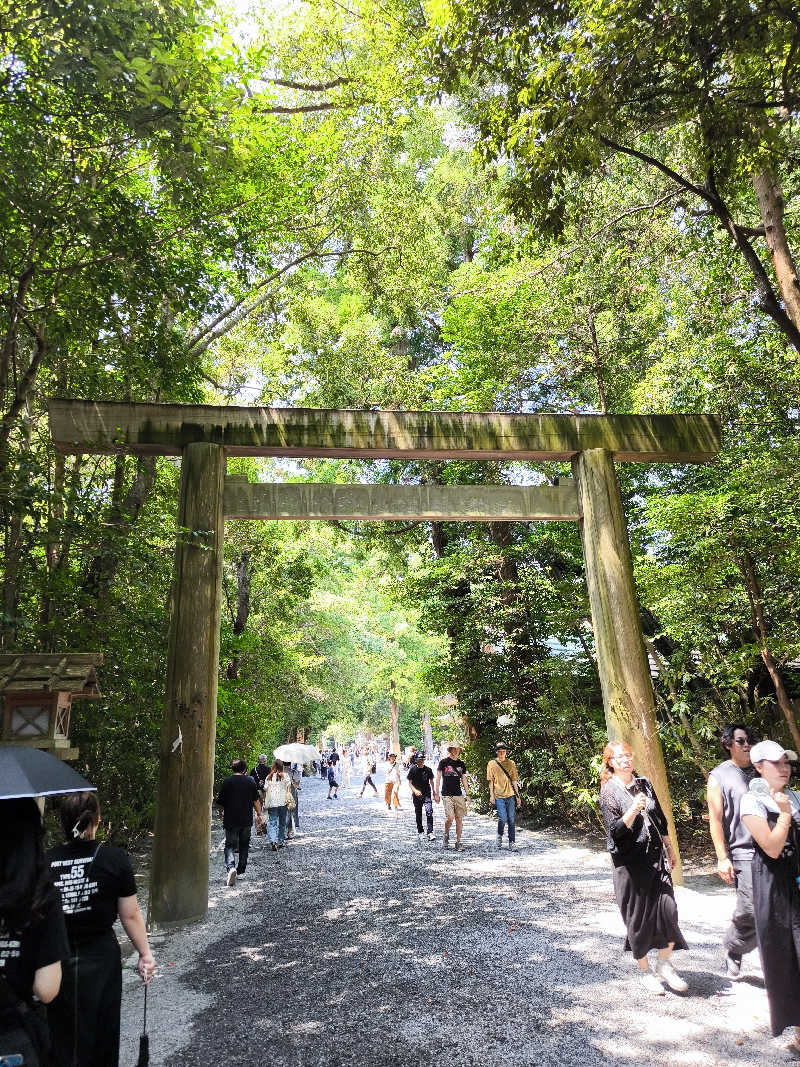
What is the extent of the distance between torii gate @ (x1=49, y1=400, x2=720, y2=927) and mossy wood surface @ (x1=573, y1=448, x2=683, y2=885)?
1cm

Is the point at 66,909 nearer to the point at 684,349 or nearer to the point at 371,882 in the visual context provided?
the point at 371,882

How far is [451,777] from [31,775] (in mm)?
8222

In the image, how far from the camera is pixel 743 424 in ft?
29.1

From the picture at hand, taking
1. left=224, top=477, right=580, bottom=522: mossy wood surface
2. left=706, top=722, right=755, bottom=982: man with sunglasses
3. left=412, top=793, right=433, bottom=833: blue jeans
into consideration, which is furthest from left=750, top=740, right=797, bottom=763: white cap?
left=412, top=793, right=433, bottom=833: blue jeans

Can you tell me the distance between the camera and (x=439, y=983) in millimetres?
4219

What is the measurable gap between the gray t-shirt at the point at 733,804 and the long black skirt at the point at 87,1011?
3.55 metres

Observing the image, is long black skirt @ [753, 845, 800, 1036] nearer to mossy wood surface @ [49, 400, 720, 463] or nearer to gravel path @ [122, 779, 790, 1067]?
gravel path @ [122, 779, 790, 1067]

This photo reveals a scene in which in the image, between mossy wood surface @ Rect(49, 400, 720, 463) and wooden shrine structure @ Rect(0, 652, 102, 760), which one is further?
mossy wood surface @ Rect(49, 400, 720, 463)

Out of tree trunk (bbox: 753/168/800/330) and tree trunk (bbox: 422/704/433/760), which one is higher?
tree trunk (bbox: 753/168/800/330)

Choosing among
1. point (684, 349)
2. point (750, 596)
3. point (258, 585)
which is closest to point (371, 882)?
point (750, 596)

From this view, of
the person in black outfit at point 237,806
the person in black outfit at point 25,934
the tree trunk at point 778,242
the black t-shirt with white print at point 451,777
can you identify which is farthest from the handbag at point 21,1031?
the black t-shirt with white print at point 451,777

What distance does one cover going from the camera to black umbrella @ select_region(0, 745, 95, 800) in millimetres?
2154

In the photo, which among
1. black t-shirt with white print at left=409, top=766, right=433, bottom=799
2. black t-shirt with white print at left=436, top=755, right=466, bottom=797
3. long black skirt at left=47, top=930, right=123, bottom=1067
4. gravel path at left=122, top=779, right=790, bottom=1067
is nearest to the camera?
long black skirt at left=47, top=930, right=123, bottom=1067

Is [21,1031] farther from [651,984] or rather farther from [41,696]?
[41,696]
